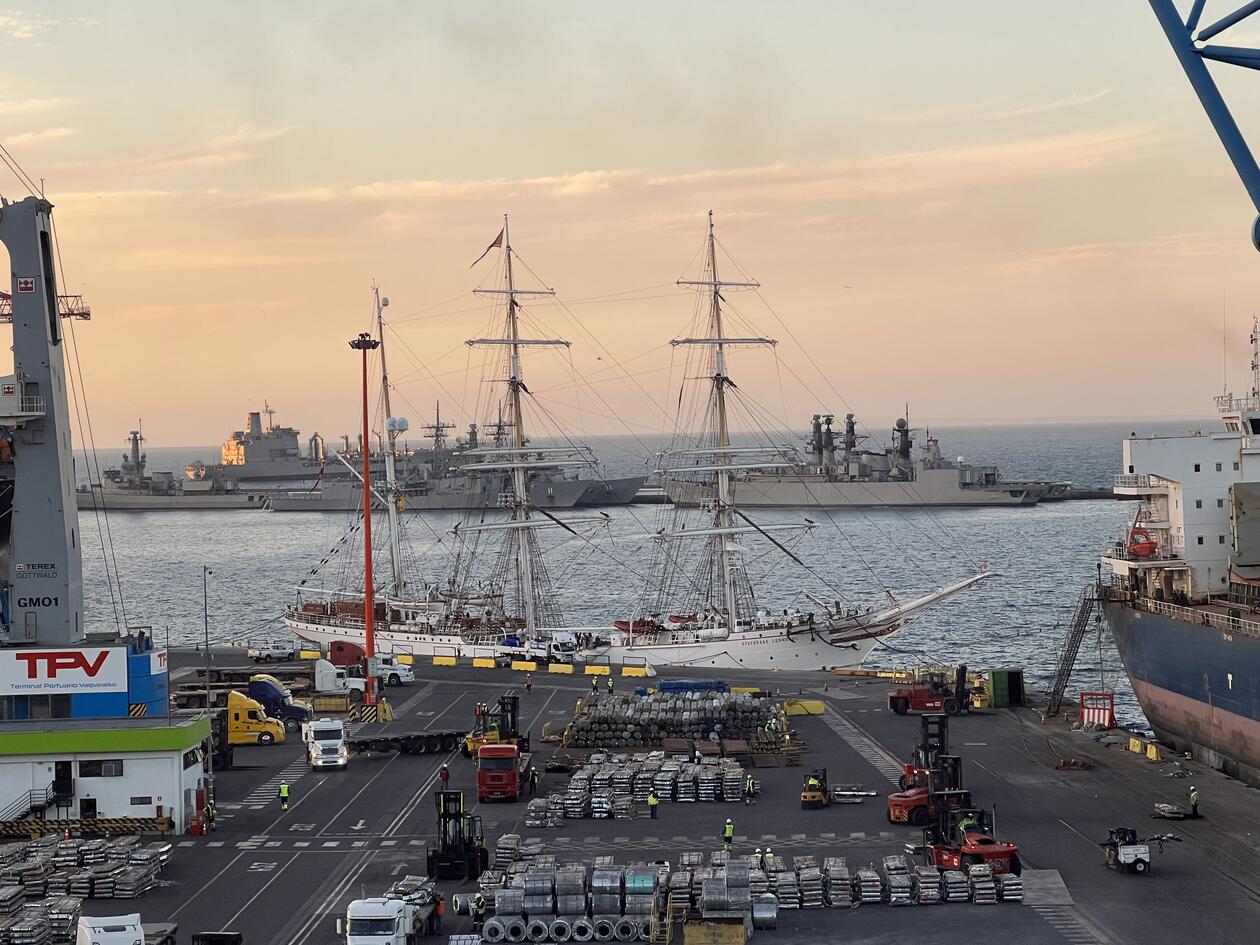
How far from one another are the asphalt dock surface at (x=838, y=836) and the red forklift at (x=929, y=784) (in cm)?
69

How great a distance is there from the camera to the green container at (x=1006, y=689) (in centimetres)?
6028

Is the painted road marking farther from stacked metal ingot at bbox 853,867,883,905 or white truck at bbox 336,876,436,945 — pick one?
white truck at bbox 336,876,436,945

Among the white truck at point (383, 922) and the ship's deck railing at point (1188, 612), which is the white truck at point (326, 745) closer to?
the white truck at point (383, 922)

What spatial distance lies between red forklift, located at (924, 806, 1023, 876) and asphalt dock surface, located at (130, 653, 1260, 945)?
0.84m

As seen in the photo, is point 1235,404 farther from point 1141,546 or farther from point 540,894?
point 540,894

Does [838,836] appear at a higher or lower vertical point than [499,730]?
lower

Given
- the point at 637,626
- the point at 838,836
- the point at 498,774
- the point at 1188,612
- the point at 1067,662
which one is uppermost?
the point at 1188,612

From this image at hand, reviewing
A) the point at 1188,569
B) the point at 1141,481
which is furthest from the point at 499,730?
the point at 1141,481

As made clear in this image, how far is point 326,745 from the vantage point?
167 feet

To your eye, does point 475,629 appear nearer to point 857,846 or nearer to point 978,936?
point 857,846

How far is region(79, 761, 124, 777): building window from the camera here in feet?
142

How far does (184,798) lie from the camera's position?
43.2m

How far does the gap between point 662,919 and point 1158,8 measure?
20523 millimetres

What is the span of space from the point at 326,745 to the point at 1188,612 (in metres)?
29.4
